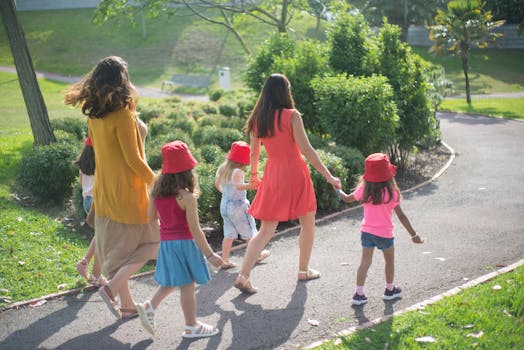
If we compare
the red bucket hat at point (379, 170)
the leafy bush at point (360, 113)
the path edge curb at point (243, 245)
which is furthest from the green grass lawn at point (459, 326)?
the leafy bush at point (360, 113)

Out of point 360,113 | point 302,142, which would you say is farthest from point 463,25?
point 302,142

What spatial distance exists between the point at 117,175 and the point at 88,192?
1341 millimetres

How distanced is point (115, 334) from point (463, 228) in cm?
475

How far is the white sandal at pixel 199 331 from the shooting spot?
177 inches

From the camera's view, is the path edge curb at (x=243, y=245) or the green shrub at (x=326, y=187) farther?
the green shrub at (x=326, y=187)

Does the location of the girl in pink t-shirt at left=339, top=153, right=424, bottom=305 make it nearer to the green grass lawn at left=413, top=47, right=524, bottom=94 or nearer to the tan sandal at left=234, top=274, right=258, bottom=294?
the tan sandal at left=234, top=274, right=258, bottom=294

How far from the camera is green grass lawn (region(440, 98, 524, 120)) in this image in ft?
63.4

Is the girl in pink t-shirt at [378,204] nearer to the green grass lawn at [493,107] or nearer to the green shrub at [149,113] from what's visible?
the green shrub at [149,113]

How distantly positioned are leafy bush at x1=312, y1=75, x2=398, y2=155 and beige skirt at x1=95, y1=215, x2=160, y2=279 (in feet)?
19.6

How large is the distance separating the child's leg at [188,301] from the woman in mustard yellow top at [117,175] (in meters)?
0.50

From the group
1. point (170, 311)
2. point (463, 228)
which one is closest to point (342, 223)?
point (463, 228)

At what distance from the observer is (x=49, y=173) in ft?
28.9

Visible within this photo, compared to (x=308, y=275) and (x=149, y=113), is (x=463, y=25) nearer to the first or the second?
(x=149, y=113)

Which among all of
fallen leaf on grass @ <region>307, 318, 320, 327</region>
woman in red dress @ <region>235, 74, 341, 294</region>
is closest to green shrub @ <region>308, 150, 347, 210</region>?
woman in red dress @ <region>235, 74, 341, 294</region>
